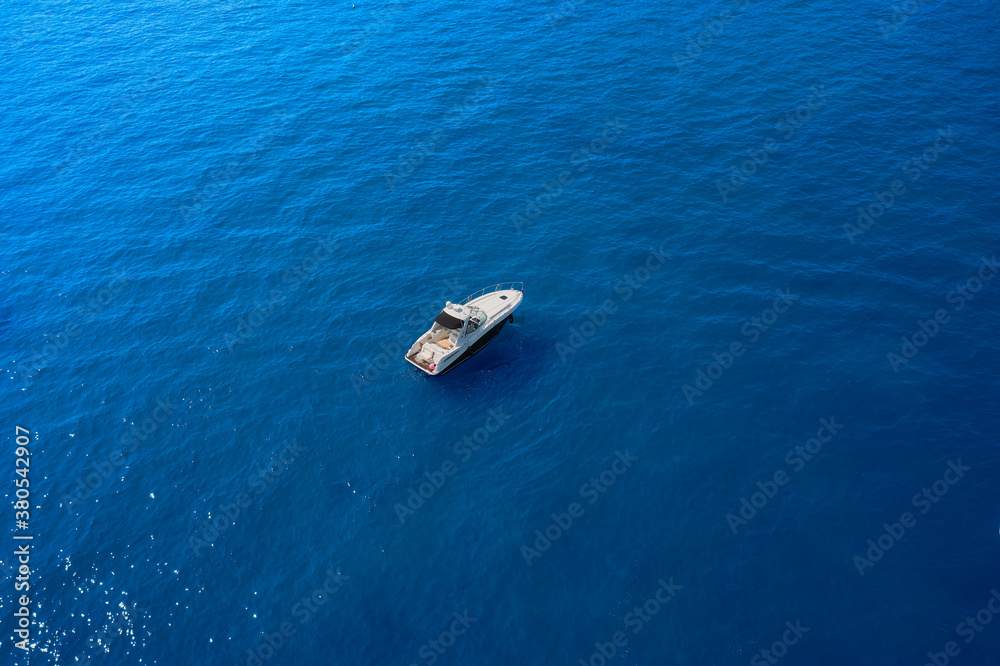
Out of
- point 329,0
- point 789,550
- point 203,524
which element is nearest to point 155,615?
point 203,524

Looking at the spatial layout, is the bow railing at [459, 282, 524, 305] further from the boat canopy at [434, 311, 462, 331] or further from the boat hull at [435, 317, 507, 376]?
the boat canopy at [434, 311, 462, 331]

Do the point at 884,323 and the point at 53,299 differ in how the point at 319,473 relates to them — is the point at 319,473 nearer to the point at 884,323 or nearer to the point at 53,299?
the point at 53,299

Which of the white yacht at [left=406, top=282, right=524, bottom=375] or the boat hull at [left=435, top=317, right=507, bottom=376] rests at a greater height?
the white yacht at [left=406, top=282, right=524, bottom=375]

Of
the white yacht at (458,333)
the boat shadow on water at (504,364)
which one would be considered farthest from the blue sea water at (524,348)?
the white yacht at (458,333)

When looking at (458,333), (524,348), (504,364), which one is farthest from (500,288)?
(504,364)

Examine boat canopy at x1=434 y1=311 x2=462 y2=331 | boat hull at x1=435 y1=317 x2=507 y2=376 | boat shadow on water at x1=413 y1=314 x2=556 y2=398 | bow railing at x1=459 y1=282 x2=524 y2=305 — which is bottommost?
boat shadow on water at x1=413 y1=314 x2=556 y2=398

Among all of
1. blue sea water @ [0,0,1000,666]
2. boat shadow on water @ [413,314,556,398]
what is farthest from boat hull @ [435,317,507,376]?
blue sea water @ [0,0,1000,666]

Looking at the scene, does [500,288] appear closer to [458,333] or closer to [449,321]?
[458,333]
